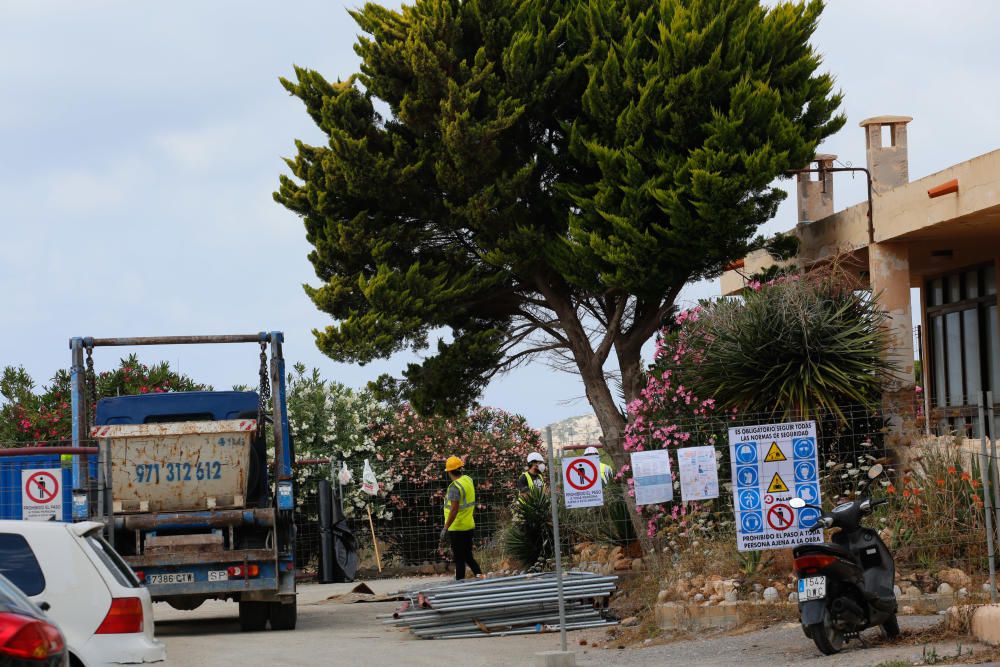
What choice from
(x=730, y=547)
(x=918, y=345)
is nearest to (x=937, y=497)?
(x=730, y=547)

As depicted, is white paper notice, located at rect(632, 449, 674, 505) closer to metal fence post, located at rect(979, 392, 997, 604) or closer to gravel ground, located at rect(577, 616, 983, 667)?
gravel ground, located at rect(577, 616, 983, 667)

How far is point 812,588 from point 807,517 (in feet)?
7.83

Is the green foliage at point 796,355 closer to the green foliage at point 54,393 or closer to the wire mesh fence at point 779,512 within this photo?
the wire mesh fence at point 779,512

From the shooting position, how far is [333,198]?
21.0 meters

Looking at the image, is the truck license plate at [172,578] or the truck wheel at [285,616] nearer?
the truck license plate at [172,578]

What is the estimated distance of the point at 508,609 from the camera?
15.2 metres

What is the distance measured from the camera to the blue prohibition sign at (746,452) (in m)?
13.5

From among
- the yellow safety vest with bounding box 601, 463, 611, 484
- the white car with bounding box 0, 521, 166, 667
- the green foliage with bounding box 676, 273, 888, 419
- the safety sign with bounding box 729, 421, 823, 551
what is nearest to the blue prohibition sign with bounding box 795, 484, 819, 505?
the safety sign with bounding box 729, 421, 823, 551

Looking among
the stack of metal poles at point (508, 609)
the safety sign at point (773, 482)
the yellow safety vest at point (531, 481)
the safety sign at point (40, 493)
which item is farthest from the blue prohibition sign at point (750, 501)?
the safety sign at point (40, 493)

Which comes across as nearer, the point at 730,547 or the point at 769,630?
the point at 769,630

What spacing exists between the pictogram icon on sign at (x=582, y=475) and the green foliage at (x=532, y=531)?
18.6 feet

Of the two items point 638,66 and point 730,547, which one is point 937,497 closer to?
point 730,547

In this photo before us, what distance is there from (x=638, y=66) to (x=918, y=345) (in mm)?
9853

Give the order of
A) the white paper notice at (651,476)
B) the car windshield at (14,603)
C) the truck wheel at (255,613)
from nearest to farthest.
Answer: the car windshield at (14,603)
the white paper notice at (651,476)
the truck wheel at (255,613)
